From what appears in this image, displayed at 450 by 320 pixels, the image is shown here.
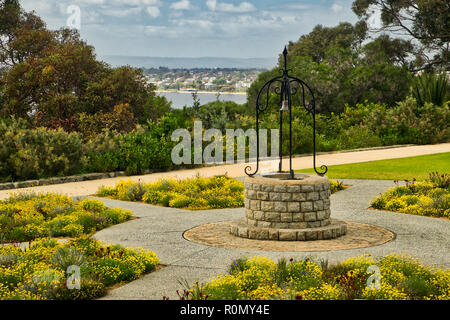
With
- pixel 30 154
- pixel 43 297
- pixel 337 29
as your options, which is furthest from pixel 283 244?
pixel 337 29

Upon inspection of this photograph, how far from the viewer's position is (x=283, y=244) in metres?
8.26

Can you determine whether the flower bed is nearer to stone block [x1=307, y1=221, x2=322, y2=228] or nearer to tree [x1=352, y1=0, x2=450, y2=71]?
stone block [x1=307, y1=221, x2=322, y2=228]

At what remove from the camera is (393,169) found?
16453 millimetres

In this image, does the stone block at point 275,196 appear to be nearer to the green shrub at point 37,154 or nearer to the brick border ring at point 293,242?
the brick border ring at point 293,242

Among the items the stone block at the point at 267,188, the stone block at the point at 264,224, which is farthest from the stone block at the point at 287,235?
the stone block at the point at 267,188

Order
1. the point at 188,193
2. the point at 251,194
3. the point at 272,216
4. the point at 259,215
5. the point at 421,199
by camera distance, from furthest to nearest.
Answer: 1. the point at 188,193
2. the point at 421,199
3. the point at 251,194
4. the point at 259,215
5. the point at 272,216

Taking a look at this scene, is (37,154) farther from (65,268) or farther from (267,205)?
(65,268)

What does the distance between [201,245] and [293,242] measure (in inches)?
54.6

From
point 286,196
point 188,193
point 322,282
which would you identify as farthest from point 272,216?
point 188,193

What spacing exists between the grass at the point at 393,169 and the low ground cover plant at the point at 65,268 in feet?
29.6

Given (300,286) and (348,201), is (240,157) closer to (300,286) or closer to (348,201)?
(348,201)

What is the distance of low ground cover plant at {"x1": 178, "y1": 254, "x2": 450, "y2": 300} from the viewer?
5.62 m

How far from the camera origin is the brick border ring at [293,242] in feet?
26.3
